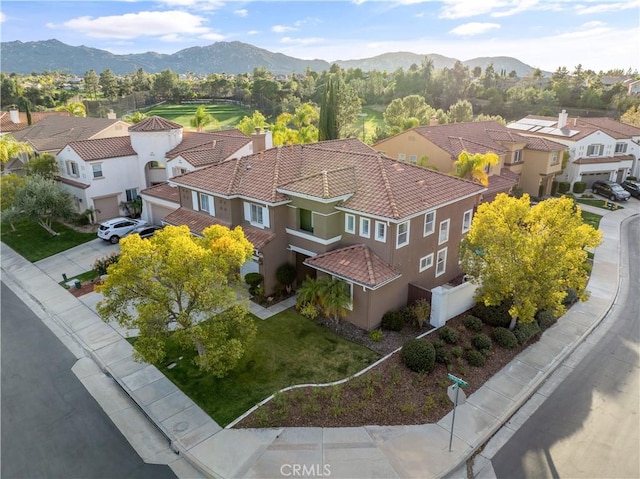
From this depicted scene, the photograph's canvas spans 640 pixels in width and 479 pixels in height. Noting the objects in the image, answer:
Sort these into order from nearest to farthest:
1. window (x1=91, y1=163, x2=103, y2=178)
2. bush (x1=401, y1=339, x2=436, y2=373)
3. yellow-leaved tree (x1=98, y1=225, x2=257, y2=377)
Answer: yellow-leaved tree (x1=98, y1=225, x2=257, y2=377) → bush (x1=401, y1=339, x2=436, y2=373) → window (x1=91, y1=163, x2=103, y2=178)

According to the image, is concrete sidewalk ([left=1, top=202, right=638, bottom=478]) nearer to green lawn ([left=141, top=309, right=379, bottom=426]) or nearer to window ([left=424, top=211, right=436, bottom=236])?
green lawn ([left=141, top=309, right=379, bottom=426])

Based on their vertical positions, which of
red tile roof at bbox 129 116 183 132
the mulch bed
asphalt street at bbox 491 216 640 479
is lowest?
asphalt street at bbox 491 216 640 479

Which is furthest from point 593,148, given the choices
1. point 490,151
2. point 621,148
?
point 490,151

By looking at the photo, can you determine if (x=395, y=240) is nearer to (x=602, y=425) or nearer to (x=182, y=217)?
(x=602, y=425)

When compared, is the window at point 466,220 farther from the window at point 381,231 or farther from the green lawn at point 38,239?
the green lawn at point 38,239

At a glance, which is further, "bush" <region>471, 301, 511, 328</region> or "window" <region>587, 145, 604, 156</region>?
"window" <region>587, 145, 604, 156</region>

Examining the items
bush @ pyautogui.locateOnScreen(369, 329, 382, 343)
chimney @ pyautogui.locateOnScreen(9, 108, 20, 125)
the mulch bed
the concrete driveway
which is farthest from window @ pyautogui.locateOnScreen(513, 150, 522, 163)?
chimney @ pyautogui.locateOnScreen(9, 108, 20, 125)

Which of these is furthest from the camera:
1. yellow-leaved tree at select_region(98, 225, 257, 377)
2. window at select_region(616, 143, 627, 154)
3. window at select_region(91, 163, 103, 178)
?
window at select_region(616, 143, 627, 154)

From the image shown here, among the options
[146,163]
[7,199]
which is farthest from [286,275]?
[7,199]
